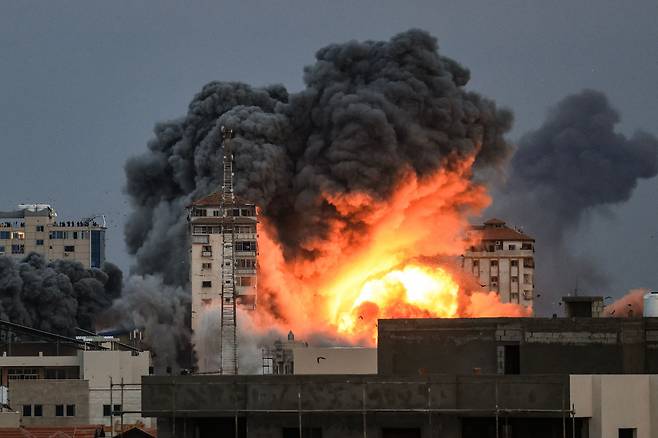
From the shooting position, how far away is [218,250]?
157 m

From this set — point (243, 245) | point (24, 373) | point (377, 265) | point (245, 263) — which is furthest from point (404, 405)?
point (243, 245)

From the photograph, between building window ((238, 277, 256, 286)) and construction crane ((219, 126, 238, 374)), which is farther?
building window ((238, 277, 256, 286))

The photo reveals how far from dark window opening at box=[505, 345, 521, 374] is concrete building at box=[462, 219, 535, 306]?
13285cm

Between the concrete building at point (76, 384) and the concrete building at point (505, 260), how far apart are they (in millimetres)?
58571

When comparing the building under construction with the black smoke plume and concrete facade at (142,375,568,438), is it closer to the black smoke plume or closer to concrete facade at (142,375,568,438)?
the black smoke plume

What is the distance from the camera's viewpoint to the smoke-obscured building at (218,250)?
15188 centimetres

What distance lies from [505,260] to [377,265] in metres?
51.2

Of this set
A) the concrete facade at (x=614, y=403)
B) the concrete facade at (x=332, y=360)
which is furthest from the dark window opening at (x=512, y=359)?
the concrete facade at (x=332, y=360)

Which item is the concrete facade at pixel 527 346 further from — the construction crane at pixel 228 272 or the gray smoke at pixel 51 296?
the gray smoke at pixel 51 296

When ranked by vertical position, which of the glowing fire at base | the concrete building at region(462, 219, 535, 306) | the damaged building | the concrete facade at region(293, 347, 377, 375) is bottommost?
the damaged building

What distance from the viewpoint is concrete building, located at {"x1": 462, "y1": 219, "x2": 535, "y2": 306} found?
192m

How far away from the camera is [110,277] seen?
181m

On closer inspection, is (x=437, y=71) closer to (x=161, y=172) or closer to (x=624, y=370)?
(x=161, y=172)

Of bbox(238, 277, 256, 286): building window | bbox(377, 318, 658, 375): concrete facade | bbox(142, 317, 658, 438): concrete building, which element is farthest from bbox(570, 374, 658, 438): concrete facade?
bbox(238, 277, 256, 286): building window
